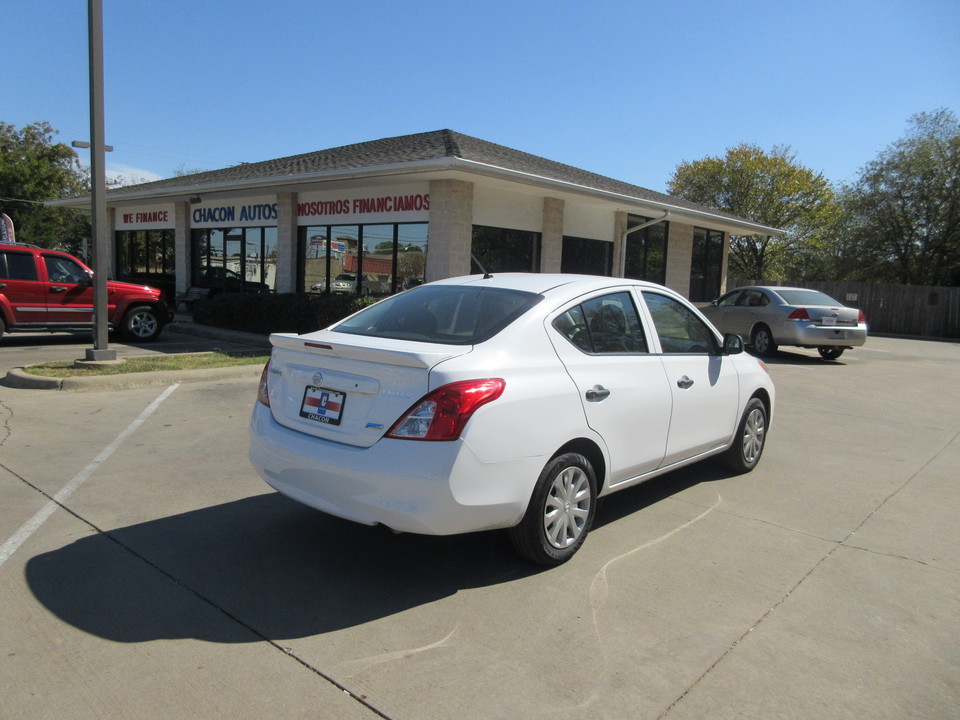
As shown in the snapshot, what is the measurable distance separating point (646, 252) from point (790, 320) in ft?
22.2

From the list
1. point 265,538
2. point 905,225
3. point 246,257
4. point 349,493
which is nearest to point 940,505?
point 349,493

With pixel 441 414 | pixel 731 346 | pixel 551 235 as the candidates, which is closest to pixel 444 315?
pixel 441 414

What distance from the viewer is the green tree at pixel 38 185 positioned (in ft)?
138

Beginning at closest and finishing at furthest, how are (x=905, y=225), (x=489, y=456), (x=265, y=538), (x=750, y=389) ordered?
(x=489, y=456) < (x=265, y=538) < (x=750, y=389) < (x=905, y=225)

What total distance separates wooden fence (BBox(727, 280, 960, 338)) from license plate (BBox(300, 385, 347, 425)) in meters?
29.7

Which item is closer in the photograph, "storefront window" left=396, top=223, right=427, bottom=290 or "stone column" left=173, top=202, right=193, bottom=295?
"storefront window" left=396, top=223, right=427, bottom=290

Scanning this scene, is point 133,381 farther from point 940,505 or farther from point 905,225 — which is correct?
point 905,225

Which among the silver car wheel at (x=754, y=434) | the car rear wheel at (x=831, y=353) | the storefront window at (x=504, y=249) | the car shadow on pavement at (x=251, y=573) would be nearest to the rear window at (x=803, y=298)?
the car rear wheel at (x=831, y=353)

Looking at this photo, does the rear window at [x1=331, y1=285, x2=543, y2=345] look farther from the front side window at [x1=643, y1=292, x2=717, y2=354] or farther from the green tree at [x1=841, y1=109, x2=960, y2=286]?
the green tree at [x1=841, y1=109, x2=960, y2=286]

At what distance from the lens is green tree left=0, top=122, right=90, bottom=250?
138 ft

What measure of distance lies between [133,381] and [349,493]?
690cm

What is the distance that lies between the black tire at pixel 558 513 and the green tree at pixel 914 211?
34.4 m

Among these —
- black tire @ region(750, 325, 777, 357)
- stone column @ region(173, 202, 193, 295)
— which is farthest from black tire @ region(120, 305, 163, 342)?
black tire @ region(750, 325, 777, 357)

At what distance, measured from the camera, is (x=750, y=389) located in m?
6.02
